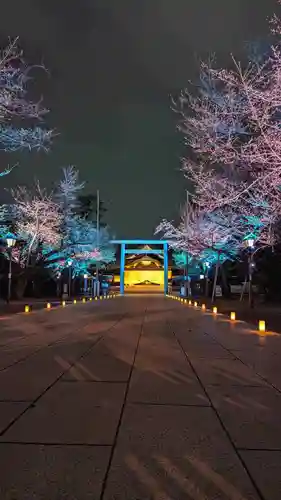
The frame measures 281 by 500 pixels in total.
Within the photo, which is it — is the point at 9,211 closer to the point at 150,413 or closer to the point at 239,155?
the point at 239,155

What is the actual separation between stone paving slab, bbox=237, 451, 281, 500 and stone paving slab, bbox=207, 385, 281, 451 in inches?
9.6

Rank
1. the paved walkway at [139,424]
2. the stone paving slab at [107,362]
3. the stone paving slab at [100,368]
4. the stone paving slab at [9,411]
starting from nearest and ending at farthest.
Result: 1. the paved walkway at [139,424]
2. the stone paving slab at [9,411]
3. the stone paving slab at [100,368]
4. the stone paving slab at [107,362]

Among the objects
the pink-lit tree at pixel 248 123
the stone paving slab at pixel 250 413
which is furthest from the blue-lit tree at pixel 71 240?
the stone paving slab at pixel 250 413

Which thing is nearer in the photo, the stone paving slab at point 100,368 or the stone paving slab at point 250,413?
the stone paving slab at point 250,413

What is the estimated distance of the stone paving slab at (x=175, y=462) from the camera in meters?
3.95

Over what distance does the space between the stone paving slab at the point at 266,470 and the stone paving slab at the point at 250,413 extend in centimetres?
24

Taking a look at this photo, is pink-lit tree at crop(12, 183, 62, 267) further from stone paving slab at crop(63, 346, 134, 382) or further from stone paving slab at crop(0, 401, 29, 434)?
stone paving slab at crop(0, 401, 29, 434)

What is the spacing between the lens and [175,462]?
458 centimetres

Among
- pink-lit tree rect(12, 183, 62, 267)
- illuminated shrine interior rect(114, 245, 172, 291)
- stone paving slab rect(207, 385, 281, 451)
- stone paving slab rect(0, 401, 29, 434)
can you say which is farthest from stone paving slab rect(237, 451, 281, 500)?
illuminated shrine interior rect(114, 245, 172, 291)

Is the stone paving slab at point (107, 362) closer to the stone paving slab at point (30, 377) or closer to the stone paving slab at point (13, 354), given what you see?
the stone paving slab at point (30, 377)

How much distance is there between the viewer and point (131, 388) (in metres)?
7.78

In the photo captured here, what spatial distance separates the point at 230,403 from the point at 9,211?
42.7m

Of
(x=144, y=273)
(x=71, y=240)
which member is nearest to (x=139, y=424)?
(x=71, y=240)

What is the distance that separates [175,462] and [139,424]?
1304 millimetres
